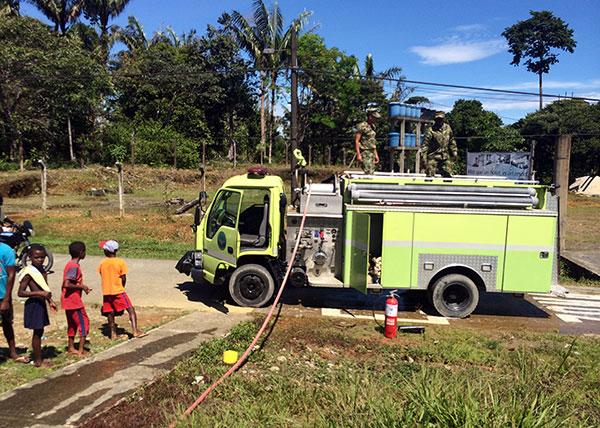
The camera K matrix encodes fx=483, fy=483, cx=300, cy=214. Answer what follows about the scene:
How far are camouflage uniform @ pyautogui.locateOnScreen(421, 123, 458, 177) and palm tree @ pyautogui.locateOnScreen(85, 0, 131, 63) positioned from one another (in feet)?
118

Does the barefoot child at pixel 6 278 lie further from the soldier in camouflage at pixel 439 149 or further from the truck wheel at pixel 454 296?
the soldier in camouflage at pixel 439 149

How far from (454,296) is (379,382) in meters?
3.91

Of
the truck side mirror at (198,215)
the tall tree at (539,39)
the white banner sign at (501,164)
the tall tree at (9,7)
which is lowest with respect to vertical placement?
the truck side mirror at (198,215)

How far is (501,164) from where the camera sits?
75.3 feet

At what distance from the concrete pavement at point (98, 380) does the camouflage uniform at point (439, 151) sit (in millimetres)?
5641

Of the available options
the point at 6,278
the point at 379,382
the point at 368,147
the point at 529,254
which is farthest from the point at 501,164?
the point at 6,278

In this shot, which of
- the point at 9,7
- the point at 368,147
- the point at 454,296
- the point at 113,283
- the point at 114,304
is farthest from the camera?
the point at 9,7

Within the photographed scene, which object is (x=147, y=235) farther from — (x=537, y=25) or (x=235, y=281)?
(x=537, y=25)

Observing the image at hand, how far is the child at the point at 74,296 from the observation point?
6.26 meters

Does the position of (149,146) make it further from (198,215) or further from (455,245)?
(455,245)

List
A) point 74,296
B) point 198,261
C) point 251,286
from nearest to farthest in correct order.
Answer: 1. point 74,296
2. point 251,286
3. point 198,261

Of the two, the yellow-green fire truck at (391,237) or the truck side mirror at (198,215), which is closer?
the yellow-green fire truck at (391,237)

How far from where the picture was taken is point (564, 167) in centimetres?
1219

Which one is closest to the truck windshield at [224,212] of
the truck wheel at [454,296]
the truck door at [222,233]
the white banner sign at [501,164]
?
the truck door at [222,233]
